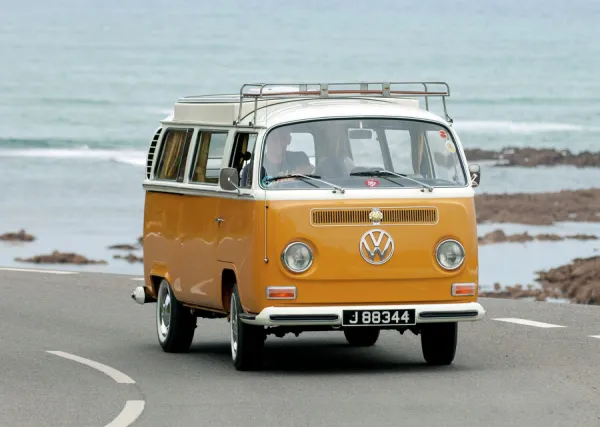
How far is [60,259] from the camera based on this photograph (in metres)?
38.8

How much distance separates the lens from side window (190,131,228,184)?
50.6 feet

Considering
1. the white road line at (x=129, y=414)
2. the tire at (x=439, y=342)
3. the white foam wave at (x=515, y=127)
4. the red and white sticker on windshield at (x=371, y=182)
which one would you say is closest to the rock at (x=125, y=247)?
the tire at (x=439, y=342)

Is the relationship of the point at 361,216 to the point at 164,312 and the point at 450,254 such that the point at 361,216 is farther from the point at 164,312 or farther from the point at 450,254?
the point at 164,312

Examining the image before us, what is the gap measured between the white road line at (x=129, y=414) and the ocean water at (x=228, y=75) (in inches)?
742

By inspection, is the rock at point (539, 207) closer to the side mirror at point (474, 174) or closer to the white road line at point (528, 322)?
the white road line at point (528, 322)

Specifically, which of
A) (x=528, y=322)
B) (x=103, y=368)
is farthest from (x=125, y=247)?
(x=103, y=368)

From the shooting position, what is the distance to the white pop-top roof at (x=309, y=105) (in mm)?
14609

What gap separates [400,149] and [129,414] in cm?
401

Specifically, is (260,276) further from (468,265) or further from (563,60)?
(563,60)

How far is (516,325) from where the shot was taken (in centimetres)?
1878

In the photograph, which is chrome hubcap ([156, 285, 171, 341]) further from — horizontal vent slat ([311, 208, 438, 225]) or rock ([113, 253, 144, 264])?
rock ([113, 253, 144, 264])

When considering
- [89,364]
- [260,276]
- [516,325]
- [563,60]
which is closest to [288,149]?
[260,276]

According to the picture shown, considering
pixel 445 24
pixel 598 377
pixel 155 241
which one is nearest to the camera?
pixel 598 377

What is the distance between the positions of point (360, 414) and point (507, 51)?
407 ft
